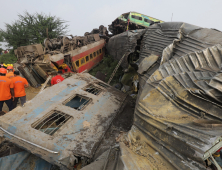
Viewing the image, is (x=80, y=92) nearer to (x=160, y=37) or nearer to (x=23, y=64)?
(x=160, y=37)

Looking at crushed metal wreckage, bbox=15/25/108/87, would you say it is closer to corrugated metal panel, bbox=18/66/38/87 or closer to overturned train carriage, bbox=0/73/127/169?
corrugated metal panel, bbox=18/66/38/87

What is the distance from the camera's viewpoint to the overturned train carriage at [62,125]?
2.47 metres

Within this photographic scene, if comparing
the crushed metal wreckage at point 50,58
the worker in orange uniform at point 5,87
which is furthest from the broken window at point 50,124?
the crushed metal wreckage at point 50,58

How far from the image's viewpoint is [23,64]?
6.82 m

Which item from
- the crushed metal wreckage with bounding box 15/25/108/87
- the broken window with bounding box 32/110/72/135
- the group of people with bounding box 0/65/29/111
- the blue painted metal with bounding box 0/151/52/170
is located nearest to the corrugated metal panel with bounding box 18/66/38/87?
the crushed metal wreckage with bounding box 15/25/108/87

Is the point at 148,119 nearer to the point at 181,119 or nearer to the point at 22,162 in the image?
the point at 181,119

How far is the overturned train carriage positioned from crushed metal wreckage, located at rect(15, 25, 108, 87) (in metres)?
3.21

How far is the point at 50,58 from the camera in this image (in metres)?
6.69

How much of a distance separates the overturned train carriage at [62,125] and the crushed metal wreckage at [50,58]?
3.21 meters

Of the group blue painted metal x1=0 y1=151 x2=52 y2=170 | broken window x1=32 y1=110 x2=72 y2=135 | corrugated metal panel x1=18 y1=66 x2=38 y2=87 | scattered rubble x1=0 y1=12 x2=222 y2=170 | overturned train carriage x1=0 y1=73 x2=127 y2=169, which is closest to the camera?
scattered rubble x1=0 y1=12 x2=222 y2=170

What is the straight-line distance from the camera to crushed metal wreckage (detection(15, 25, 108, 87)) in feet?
22.5

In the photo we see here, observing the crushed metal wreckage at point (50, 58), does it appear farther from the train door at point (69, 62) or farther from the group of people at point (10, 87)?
the group of people at point (10, 87)

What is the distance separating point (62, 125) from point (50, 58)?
4.65 m

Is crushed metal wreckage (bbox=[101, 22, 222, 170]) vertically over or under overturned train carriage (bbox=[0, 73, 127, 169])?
over
